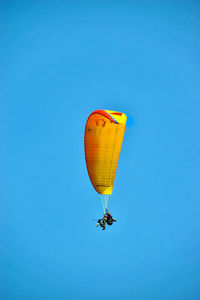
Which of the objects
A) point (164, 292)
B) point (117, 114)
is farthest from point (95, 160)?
point (164, 292)

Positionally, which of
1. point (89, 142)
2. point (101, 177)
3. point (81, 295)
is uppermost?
point (81, 295)

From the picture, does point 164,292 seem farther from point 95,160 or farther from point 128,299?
point 95,160

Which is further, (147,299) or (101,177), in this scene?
(147,299)
